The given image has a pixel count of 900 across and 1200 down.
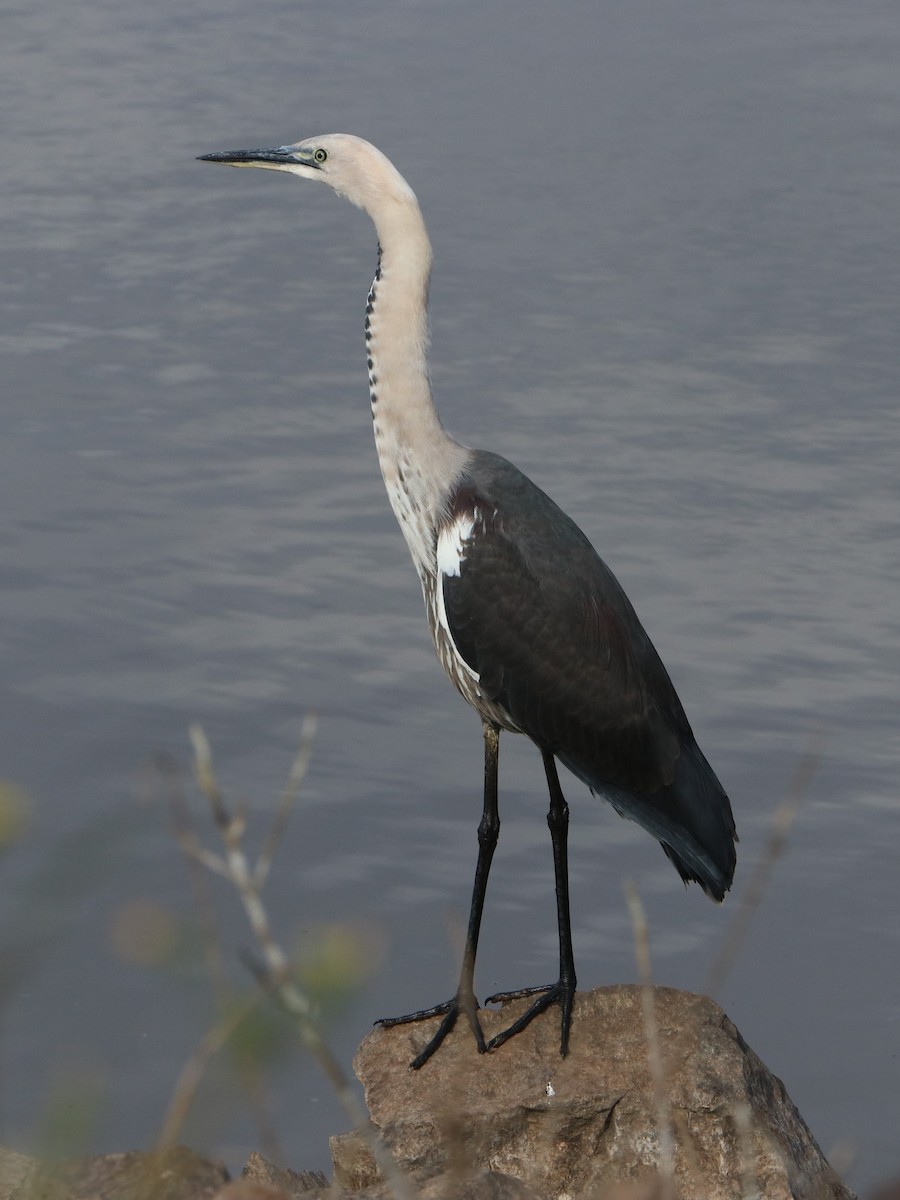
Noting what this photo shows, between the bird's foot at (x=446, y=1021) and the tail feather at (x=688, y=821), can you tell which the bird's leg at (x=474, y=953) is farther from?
the tail feather at (x=688, y=821)

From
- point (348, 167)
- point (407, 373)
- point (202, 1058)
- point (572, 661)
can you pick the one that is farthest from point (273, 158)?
point (202, 1058)

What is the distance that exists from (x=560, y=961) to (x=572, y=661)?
83 centimetres

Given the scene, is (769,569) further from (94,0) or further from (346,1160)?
(94,0)

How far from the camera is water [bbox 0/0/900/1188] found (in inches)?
262

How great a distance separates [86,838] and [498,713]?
3676 mm

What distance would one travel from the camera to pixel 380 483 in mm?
9883

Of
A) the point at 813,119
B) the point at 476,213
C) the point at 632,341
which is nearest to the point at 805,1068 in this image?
the point at 632,341

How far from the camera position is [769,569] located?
9156 millimetres

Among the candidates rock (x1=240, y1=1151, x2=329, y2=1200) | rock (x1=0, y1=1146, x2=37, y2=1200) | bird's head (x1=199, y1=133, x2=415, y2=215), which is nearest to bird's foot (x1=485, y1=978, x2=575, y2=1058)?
rock (x1=240, y1=1151, x2=329, y2=1200)

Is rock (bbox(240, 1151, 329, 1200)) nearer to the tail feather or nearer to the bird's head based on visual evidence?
the tail feather

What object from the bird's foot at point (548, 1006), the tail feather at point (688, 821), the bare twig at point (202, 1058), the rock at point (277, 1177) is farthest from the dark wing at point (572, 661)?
the bare twig at point (202, 1058)

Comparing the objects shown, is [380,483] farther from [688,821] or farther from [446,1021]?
[446,1021]

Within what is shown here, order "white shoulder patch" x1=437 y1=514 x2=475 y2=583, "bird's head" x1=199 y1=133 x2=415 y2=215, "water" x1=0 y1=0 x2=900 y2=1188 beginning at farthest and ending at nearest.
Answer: "water" x1=0 y1=0 x2=900 y2=1188, "bird's head" x1=199 y1=133 x2=415 y2=215, "white shoulder patch" x1=437 y1=514 x2=475 y2=583

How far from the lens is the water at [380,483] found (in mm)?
6660
